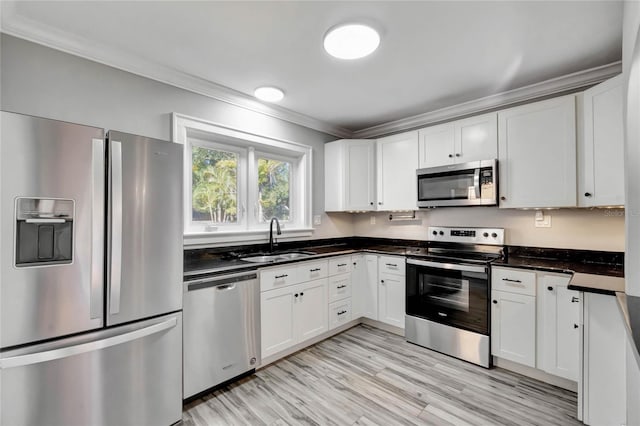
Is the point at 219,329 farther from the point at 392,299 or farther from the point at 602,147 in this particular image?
the point at 602,147

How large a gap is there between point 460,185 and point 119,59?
10.1 ft

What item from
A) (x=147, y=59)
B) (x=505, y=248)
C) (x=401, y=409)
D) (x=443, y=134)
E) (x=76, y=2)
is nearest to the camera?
(x=76, y=2)

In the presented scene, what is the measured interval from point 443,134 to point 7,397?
3628mm

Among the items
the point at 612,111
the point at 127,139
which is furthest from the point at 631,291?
the point at 127,139

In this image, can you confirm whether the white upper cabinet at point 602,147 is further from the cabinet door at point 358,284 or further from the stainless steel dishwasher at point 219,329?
the stainless steel dishwasher at point 219,329

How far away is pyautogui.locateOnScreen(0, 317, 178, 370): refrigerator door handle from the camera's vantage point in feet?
4.24

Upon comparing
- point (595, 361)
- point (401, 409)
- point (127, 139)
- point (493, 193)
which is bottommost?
point (401, 409)

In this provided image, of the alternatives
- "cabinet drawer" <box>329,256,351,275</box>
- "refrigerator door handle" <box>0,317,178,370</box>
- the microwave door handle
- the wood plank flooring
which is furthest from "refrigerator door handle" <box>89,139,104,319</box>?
the microwave door handle

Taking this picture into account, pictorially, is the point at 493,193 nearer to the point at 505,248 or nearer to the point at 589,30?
the point at 505,248

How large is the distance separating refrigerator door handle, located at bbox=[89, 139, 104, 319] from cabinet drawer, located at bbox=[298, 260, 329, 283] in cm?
158

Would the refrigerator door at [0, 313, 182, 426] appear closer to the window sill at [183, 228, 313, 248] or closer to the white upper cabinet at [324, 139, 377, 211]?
the window sill at [183, 228, 313, 248]

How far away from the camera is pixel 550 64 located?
225 centimetres

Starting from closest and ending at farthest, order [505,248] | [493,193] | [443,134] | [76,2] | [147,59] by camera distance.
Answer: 1. [76,2]
2. [147,59]
3. [493,193]
4. [505,248]
5. [443,134]

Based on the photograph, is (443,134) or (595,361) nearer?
(595,361)
